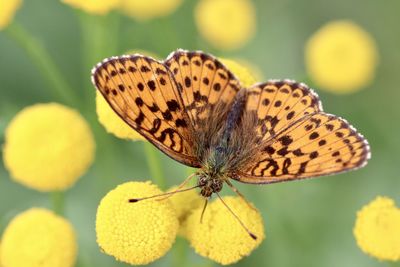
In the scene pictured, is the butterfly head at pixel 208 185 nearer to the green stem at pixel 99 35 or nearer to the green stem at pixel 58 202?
the green stem at pixel 58 202

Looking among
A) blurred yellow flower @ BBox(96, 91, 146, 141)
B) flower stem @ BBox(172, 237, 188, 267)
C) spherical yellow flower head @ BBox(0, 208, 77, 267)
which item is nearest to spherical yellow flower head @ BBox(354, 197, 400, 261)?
flower stem @ BBox(172, 237, 188, 267)

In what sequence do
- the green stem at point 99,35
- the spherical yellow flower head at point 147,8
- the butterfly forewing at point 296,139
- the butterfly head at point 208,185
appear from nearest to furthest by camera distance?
the butterfly forewing at point 296,139 → the butterfly head at point 208,185 → the green stem at point 99,35 → the spherical yellow flower head at point 147,8

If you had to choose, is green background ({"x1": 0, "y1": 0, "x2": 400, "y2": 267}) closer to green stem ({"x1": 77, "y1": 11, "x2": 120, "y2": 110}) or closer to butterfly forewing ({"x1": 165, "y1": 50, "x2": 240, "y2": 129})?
green stem ({"x1": 77, "y1": 11, "x2": 120, "y2": 110})

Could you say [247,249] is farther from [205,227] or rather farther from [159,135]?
[159,135]

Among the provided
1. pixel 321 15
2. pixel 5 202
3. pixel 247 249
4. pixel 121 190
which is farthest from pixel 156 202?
pixel 321 15

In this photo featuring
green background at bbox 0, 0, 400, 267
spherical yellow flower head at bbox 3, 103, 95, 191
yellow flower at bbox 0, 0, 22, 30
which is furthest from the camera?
green background at bbox 0, 0, 400, 267

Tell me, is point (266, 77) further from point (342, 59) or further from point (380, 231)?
point (380, 231)

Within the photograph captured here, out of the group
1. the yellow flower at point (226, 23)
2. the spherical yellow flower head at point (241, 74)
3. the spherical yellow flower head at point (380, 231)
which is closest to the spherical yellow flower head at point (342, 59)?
the yellow flower at point (226, 23)
